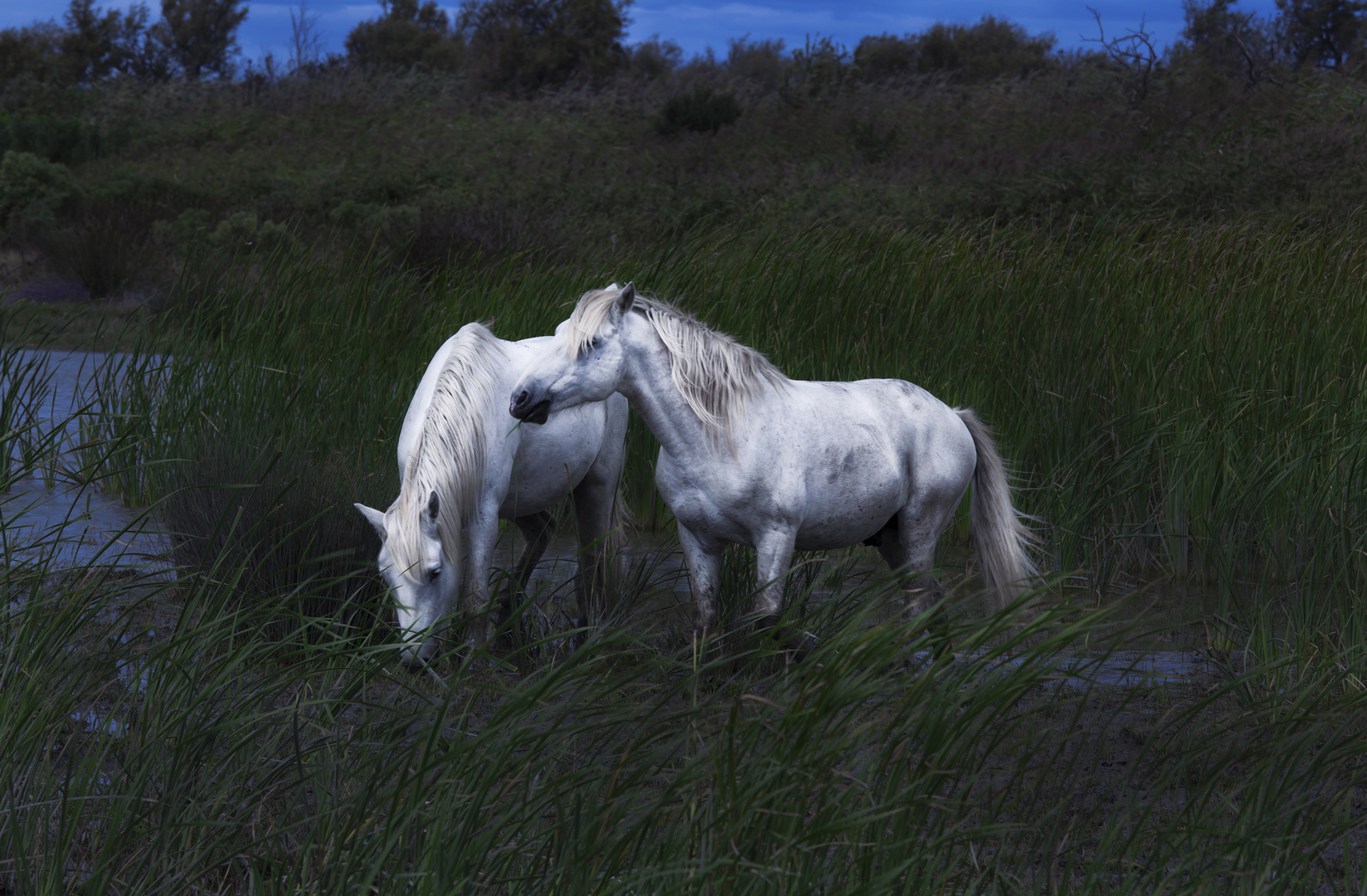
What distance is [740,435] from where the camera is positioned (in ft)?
11.4

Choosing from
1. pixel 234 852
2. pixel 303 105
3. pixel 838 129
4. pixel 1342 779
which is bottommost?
pixel 1342 779

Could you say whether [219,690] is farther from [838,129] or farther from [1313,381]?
[838,129]

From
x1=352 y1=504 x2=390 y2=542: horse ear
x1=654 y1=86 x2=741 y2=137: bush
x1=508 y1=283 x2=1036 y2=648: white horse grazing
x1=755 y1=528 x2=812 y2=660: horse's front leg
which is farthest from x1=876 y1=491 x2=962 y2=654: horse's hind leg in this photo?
x1=654 y1=86 x2=741 y2=137: bush

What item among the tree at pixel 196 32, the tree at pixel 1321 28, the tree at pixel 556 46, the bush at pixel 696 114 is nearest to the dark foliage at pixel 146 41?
the tree at pixel 196 32

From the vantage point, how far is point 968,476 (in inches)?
154

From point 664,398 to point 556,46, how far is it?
35.9m

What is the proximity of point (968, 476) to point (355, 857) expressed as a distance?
2419 millimetres

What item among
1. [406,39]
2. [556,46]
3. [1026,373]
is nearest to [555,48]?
[556,46]

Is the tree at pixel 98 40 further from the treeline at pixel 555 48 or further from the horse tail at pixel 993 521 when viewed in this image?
the horse tail at pixel 993 521

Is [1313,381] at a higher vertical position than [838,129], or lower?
lower

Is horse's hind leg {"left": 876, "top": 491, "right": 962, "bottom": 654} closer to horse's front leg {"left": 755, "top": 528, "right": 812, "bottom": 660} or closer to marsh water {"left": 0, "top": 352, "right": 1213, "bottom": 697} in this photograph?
marsh water {"left": 0, "top": 352, "right": 1213, "bottom": 697}

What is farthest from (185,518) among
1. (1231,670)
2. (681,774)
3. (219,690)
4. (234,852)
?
(1231,670)

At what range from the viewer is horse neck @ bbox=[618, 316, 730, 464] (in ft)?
11.4

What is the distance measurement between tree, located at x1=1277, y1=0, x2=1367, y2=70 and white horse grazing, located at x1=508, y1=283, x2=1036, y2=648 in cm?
3859
